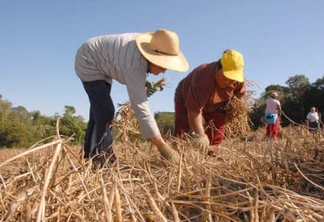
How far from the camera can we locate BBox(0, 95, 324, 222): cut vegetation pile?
64cm

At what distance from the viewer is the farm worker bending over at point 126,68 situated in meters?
1.99

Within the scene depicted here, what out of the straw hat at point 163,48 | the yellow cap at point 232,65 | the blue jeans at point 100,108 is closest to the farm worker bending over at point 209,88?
the yellow cap at point 232,65

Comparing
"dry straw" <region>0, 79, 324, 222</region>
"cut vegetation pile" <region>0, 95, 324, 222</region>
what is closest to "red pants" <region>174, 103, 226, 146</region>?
"cut vegetation pile" <region>0, 95, 324, 222</region>

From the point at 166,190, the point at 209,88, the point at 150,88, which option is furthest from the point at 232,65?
the point at 166,190

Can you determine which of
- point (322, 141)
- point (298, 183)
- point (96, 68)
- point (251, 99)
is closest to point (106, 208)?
point (298, 183)

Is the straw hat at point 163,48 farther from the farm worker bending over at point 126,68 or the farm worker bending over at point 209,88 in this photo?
the farm worker bending over at point 209,88

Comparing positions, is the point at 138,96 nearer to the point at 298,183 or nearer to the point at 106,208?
the point at 298,183

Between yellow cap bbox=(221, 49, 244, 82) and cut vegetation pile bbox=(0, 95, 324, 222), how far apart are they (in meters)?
0.54

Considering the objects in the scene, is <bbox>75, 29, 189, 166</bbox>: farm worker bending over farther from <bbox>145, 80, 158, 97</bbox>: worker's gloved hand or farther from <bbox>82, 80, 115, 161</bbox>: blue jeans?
<bbox>145, 80, 158, 97</bbox>: worker's gloved hand

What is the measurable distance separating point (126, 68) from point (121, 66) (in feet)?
0.14

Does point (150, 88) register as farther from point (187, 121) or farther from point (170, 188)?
point (170, 188)

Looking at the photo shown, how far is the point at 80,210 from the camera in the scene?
773 mm

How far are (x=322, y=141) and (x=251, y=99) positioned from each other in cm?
208

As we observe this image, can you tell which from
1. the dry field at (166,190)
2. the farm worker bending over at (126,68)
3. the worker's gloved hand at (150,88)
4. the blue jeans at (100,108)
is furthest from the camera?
the worker's gloved hand at (150,88)
